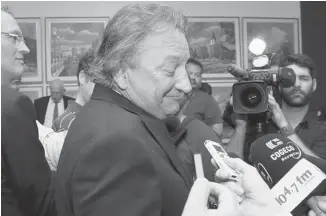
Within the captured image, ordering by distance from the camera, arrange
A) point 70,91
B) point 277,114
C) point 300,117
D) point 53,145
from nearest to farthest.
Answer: point 53,145 → point 277,114 → point 300,117 → point 70,91

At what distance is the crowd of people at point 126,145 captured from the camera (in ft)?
2.55

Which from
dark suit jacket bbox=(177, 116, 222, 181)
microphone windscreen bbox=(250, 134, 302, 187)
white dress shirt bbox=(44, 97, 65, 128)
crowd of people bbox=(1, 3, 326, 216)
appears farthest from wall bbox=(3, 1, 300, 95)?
microphone windscreen bbox=(250, 134, 302, 187)

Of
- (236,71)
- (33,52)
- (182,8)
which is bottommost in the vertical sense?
(236,71)

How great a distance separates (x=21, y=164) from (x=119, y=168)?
60cm

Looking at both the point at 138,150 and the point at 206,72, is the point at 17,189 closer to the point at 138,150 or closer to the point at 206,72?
the point at 138,150

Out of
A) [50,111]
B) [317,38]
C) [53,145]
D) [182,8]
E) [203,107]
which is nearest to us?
[53,145]

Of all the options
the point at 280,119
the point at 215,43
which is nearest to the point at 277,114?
the point at 280,119

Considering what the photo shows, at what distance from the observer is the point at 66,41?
5.05 m

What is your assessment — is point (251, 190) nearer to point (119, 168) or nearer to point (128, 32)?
point (119, 168)

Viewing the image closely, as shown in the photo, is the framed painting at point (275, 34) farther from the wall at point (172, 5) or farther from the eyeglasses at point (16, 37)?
the eyeglasses at point (16, 37)

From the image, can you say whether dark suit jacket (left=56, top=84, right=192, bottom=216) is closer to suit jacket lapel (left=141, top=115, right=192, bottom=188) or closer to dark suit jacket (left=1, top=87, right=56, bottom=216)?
suit jacket lapel (left=141, top=115, right=192, bottom=188)

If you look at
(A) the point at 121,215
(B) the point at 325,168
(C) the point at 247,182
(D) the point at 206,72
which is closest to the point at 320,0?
(D) the point at 206,72

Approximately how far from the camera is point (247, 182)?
0.98 meters

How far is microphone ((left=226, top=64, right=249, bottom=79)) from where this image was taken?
5.88 feet
